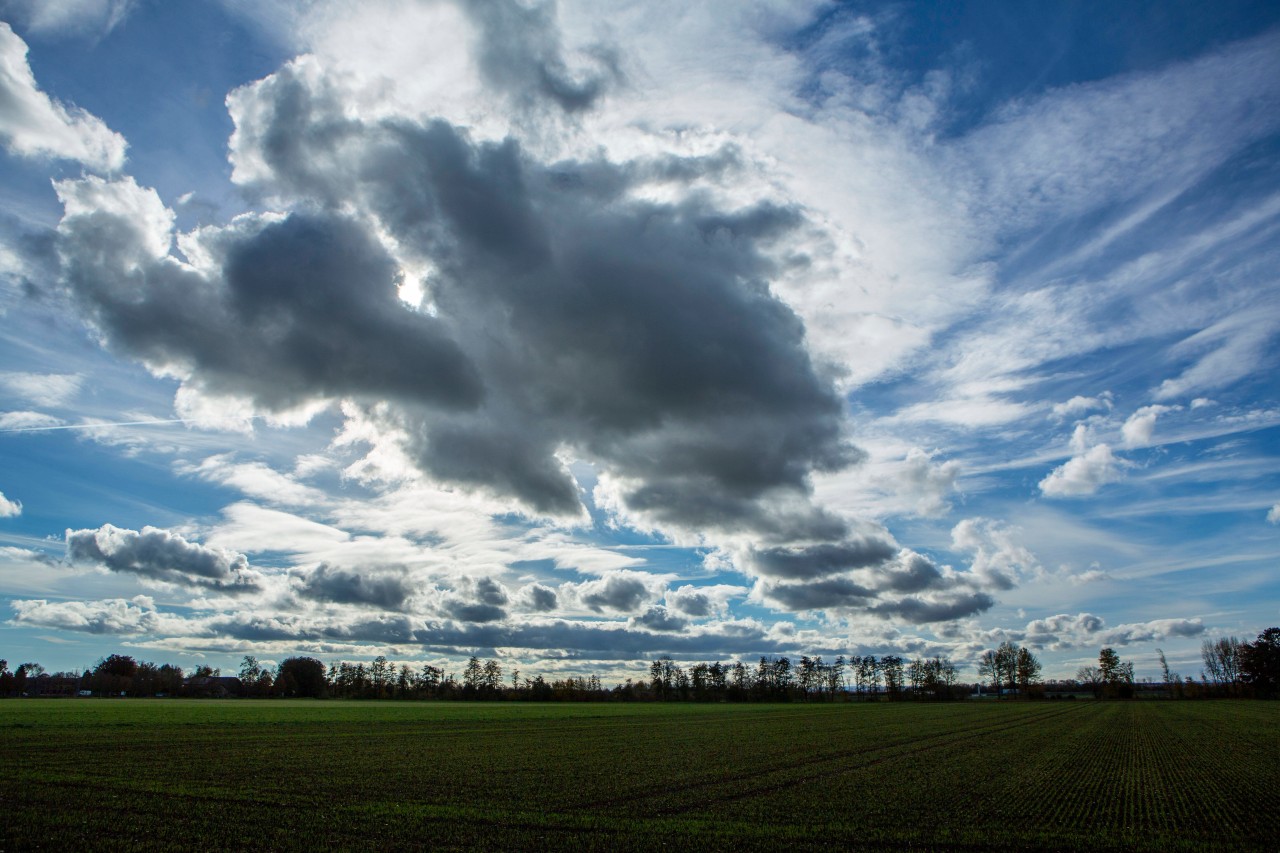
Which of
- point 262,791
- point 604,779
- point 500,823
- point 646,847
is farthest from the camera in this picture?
point 604,779

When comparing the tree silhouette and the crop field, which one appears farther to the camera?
the tree silhouette

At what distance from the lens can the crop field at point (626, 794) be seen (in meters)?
19.9

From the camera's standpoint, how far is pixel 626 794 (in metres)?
27.2

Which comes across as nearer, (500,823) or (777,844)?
(777,844)

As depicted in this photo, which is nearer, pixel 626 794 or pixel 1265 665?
pixel 626 794

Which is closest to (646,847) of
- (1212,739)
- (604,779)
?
(604,779)

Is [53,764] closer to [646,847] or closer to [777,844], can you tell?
[646,847]

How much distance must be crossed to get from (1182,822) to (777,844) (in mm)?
14460

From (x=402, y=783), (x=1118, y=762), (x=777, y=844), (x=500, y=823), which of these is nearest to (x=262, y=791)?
(x=402, y=783)

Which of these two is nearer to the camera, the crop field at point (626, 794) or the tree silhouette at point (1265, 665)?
the crop field at point (626, 794)

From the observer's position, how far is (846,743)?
52375 mm

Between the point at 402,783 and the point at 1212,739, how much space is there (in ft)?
198

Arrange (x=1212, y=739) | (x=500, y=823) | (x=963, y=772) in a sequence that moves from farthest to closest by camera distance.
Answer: (x=1212, y=739) < (x=963, y=772) < (x=500, y=823)

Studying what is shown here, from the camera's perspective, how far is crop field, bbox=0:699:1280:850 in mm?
19875
